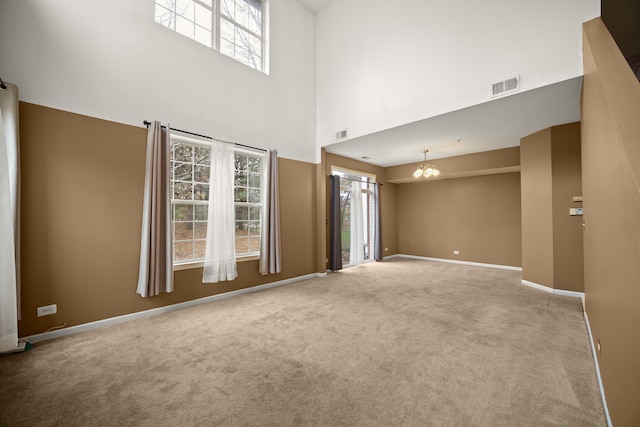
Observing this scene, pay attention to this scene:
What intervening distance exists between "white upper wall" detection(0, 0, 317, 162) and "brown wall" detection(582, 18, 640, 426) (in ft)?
13.3

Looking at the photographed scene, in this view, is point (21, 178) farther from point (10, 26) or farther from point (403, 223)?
point (403, 223)

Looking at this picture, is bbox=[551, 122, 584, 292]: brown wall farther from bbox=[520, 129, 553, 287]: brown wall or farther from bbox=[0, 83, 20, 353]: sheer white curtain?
bbox=[0, 83, 20, 353]: sheer white curtain

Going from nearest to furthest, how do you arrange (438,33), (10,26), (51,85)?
(10,26)
(51,85)
(438,33)

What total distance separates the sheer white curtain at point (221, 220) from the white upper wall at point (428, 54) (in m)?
2.15

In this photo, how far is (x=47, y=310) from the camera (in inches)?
104

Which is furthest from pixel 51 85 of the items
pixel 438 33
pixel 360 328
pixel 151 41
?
pixel 438 33

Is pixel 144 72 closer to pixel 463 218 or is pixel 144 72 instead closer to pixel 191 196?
pixel 191 196

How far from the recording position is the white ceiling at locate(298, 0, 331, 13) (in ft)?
17.0

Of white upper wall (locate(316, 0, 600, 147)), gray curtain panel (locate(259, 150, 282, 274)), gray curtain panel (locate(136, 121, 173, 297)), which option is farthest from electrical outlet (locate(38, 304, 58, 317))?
white upper wall (locate(316, 0, 600, 147))

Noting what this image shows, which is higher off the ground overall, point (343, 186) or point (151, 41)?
point (151, 41)

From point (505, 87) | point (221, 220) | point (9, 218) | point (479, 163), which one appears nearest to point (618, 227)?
point (505, 87)

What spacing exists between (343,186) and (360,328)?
4089 millimetres

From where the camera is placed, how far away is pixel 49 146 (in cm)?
266

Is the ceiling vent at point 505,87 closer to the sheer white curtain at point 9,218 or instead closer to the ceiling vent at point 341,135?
the ceiling vent at point 341,135
